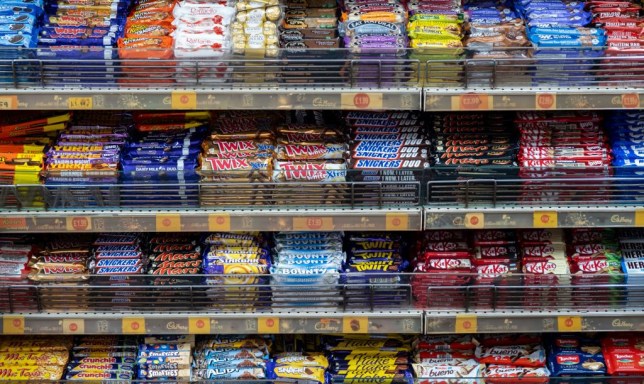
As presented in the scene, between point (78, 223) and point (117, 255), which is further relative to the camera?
point (117, 255)

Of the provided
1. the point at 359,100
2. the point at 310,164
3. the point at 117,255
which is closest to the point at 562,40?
the point at 359,100

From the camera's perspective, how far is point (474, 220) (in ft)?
9.84

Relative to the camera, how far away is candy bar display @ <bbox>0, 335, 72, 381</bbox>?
10.3 ft

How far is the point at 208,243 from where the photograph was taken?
3205mm

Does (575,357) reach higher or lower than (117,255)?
lower

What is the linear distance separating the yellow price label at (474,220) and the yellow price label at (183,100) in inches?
42.2

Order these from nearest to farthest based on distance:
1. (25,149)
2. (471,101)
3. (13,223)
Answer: (471,101) < (13,223) < (25,149)

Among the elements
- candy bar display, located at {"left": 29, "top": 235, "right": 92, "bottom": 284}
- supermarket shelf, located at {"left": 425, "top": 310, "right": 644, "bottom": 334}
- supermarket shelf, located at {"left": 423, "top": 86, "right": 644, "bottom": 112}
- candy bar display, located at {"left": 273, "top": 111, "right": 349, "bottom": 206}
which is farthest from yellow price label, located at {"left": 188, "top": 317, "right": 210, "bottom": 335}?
supermarket shelf, located at {"left": 423, "top": 86, "right": 644, "bottom": 112}

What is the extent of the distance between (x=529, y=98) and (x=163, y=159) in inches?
54.1

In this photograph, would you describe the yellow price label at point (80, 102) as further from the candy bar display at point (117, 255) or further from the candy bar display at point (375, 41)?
the candy bar display at point (375, 41)

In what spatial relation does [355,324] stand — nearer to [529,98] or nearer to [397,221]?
[397,221]

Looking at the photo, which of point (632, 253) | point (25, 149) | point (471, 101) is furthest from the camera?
point (632, 253)

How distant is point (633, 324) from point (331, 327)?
3.72 feet

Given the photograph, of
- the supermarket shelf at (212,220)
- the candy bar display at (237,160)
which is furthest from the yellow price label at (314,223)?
the candy bar display at (237,160)
